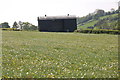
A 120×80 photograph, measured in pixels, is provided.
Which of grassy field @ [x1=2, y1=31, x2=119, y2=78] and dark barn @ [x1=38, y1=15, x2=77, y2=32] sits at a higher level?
dark barn @ [x1=38, y1=15, x2=77, y2=32]

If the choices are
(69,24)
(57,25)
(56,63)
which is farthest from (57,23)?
(56,63)

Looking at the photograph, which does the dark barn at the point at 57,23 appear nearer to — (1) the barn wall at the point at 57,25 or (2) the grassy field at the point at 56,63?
(1) the barn wall at the point at 57,25

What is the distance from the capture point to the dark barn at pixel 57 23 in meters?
111

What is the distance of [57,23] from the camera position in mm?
111312

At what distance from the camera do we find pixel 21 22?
158875 mm

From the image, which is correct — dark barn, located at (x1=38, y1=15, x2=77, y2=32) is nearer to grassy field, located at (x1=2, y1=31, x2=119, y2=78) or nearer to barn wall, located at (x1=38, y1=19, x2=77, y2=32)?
barn wall, located at (x1=38, y1=19, x2=77, y2=32)

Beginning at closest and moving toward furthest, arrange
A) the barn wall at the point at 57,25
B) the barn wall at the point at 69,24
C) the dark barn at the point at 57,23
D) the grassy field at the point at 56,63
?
the grassy field at the point at 56,63 → the barn wall at the point at 57,25 → the dark barn at the point at 57,23 → the barn wall at the point at 69,24

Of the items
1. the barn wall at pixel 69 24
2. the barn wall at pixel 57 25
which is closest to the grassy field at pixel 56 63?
the barn wall at pixel 57 25

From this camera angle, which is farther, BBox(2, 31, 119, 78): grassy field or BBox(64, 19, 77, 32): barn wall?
BBox(64, 19, 77, 32): barn wall

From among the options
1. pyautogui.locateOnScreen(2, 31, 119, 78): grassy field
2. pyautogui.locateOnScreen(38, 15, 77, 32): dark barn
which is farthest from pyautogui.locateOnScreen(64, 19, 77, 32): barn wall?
pyautogui.locateOnScreen(2, 31, 119, 78): grassy field

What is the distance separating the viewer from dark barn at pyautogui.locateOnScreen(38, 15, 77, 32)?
111188 millimetres

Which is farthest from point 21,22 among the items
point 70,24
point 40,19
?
point 70,24

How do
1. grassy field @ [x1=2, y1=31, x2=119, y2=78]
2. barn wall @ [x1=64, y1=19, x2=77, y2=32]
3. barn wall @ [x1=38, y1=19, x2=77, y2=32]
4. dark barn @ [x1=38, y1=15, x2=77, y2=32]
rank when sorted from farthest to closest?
barn wall @ [x1=64, y1=19, x2=77, y2=32]
dark barn @ [x1=38, y1=15, x2=77, y2=32]
barn wall @ [x1=38, y1=19, x2=77, y2=32]
grassy field @ [x1=2, y1=31, x2=119, y2=78]

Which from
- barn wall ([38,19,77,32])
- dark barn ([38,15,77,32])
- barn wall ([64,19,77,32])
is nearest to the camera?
barn wall ([38,19,77,32])
